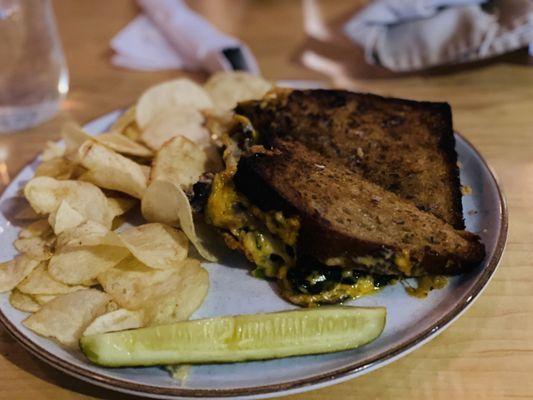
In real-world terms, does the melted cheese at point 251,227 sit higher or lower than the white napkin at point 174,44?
higher

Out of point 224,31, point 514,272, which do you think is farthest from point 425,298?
point 224,31

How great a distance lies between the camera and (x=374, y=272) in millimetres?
1425

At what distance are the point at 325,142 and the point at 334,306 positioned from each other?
572 millimetres

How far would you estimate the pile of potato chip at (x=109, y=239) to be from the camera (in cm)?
139

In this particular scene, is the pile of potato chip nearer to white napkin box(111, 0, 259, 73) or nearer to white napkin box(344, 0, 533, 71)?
white napkin box(111, 0, 259, 73)

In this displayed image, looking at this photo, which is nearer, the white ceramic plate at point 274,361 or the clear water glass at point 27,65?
the white ceramic plate at point 274,361

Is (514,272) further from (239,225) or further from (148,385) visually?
(148,385)

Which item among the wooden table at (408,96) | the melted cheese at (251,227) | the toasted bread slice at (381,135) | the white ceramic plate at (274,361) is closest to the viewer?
the white ceramic plate at (274,361)

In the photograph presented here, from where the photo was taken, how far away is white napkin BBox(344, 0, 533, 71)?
8.26 ft

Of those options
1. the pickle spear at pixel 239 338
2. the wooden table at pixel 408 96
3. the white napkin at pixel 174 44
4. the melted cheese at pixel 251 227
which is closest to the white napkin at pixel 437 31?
the wooden table at pixel 408 96

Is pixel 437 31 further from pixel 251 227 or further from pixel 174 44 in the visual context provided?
pixel 251 227

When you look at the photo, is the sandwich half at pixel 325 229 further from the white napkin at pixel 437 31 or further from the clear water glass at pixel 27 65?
the clear water glass at pixel 27 65

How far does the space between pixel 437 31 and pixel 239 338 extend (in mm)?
1807

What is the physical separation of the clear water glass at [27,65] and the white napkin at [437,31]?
128 centimetres
